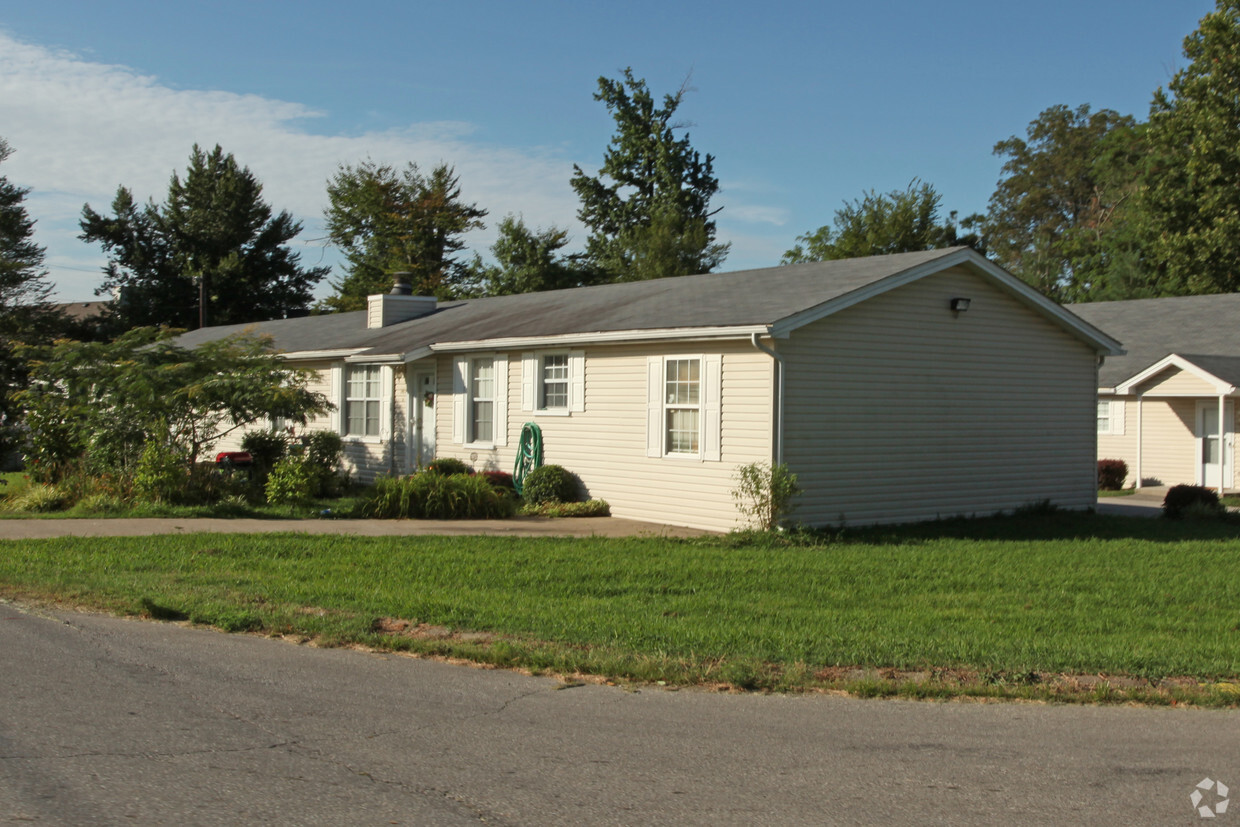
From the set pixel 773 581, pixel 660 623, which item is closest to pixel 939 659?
pixel 660 623

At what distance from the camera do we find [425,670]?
7.55m

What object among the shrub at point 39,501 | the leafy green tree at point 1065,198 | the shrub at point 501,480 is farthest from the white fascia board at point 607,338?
the leafy green tree at point 1065,198

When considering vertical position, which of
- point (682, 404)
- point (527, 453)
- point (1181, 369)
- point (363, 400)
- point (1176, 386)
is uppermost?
point (1181, 369)

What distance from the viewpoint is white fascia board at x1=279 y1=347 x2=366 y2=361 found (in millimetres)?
22281

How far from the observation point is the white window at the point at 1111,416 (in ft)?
86.5

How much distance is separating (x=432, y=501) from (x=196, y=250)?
38.5m

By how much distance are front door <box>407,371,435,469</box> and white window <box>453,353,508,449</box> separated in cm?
86

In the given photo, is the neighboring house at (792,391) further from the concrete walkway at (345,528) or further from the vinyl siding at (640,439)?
the concrete walkway at (345,528)

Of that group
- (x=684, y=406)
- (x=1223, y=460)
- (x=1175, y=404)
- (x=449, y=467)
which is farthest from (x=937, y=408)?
(x=1175, y=404)

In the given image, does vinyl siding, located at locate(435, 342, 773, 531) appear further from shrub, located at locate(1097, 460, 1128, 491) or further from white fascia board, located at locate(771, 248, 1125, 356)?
shrub, located at locate(1097, 460, 1128, 491)

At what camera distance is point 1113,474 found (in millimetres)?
25391

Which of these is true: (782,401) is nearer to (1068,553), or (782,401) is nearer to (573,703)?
(1068,553)

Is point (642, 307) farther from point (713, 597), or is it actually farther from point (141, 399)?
point (713, 597)

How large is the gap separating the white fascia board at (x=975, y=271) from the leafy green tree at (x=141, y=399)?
8639 millimetres
